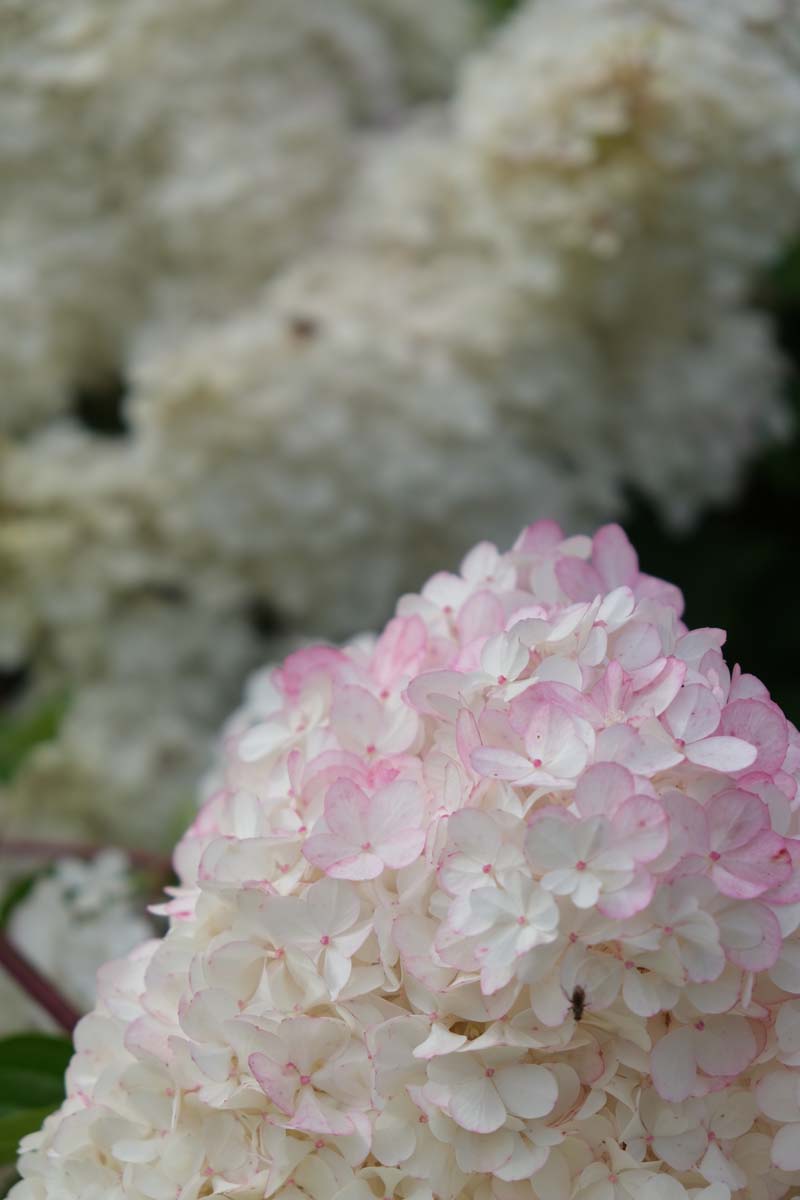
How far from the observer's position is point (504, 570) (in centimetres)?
40

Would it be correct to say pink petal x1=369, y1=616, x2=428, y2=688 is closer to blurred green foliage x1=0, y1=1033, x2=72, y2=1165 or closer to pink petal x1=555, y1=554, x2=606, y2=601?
pink petal x1=555, y1=554, x2=606, y2=601

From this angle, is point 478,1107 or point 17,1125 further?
point 17,1125

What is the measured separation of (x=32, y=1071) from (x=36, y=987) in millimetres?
44

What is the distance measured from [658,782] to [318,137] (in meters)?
0.77

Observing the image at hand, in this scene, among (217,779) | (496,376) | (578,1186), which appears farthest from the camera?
(496,376)

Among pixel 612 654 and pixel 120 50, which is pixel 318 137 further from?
pixel 612 654

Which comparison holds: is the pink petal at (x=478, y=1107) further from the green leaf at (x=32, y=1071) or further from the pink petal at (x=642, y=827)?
the green leaf at (x=32, y=1071)

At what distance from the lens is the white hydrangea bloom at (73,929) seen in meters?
0.55

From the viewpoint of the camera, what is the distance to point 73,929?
59 centimetres

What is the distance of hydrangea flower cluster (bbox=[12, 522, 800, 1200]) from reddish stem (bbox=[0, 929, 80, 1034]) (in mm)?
129

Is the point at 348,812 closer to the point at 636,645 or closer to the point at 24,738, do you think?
the point at 636,645

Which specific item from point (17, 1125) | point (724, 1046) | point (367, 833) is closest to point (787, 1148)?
point (724, 1046)

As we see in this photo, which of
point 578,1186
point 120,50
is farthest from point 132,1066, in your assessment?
point 120,50

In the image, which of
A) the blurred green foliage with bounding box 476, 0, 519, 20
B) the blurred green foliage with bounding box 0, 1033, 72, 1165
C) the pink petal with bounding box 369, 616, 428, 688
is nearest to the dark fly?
the pink petal with bounding box 369, 616, 428, 688
